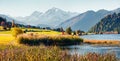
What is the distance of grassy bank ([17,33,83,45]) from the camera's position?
69.7 m

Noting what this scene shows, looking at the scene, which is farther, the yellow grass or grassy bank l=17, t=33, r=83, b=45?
grassy bank l=17, t=33, r=83, b=45

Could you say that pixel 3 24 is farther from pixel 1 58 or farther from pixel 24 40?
pixel 1 58

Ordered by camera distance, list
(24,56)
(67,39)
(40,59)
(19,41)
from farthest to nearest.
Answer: (67,39), (19,41), (24,56), (40,59)

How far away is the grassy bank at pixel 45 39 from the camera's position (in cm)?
6970

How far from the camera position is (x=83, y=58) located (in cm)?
1755

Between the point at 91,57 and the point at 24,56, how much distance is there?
11.0 ft

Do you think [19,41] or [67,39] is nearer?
[19,41]

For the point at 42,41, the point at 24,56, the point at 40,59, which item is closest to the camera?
the point at 40,59

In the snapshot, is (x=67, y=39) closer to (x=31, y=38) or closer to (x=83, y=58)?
(x=31, y=38)

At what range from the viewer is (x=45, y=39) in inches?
2926

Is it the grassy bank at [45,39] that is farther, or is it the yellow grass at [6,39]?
the grassy bank at [45,39]

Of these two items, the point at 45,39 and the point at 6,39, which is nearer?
the point at 45,39

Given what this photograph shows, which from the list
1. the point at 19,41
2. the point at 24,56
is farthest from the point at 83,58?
the point at 19,41

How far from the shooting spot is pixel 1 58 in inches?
661
